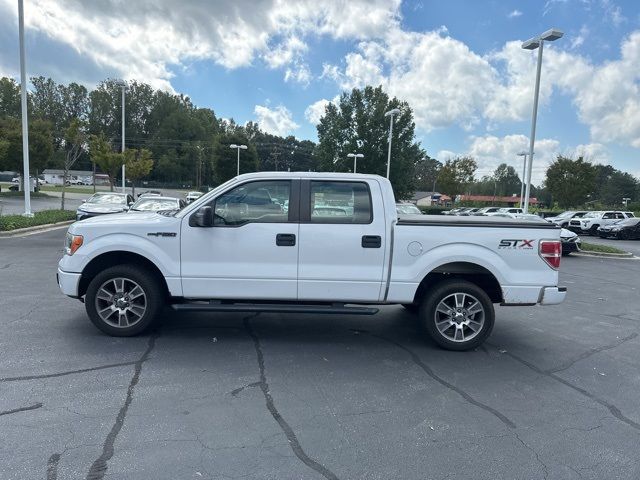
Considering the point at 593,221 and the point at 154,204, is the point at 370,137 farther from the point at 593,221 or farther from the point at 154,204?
the point at 154,204

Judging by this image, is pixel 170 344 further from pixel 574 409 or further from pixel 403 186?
pixel 403 186

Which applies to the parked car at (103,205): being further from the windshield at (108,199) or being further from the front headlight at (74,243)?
the front headlight at (74,243)

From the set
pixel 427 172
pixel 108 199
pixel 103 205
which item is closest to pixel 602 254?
pixel 103 205

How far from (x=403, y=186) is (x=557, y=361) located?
170ft

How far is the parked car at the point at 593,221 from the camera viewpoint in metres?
27.8

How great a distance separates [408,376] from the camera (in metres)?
4.54

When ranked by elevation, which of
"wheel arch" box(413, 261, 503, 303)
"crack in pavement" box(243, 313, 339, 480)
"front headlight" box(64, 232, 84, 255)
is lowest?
"crack in pavement" box(243, 313, 339, 480)

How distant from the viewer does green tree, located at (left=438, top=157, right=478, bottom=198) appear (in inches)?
2114

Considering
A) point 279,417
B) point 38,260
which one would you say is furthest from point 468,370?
point 38,260

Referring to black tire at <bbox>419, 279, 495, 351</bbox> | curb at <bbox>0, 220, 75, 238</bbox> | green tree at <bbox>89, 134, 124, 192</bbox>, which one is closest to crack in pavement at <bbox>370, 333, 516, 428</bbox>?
black tire at <bbox>419, 279, 495, 351</bbox>

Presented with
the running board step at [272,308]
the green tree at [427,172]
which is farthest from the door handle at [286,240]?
the green tree at [427,172]

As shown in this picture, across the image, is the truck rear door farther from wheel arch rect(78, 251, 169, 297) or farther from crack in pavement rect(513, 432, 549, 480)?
crack in pavement rect(513, 432, 549, 480)

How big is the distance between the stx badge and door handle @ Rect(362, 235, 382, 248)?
139 centimetres

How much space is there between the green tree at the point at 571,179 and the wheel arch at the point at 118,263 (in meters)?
42.1
